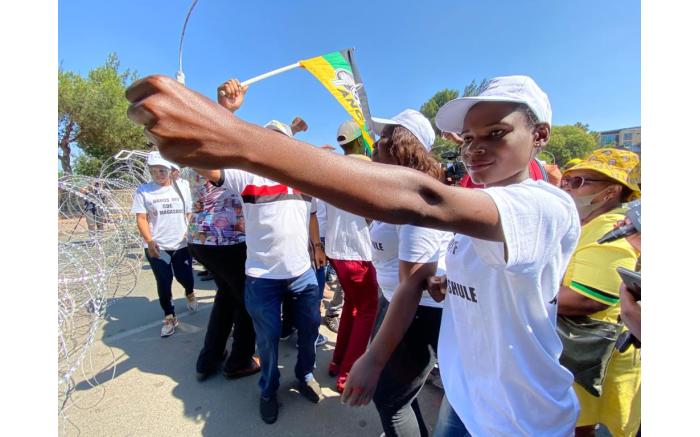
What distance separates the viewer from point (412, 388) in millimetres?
1751

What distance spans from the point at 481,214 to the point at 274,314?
2.19 meters

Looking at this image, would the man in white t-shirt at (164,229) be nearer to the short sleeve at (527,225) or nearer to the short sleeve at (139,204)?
the short sleeve at (139,204)

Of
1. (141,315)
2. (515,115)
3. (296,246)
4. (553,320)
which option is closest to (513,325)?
(553,320)

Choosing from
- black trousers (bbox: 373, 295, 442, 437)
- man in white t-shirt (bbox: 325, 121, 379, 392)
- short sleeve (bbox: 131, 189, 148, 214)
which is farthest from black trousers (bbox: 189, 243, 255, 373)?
black trousers (bbox: 373, 295, 442, 437)

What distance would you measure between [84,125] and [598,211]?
Answer: 2675cm

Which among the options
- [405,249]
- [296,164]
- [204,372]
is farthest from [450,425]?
[204,372]

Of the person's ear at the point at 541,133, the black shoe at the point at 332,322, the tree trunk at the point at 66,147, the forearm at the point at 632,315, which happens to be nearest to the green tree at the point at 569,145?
the black shoe at the point at 332,322

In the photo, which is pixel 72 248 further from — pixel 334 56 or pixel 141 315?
pixel 334 56

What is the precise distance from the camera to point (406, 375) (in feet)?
5.71

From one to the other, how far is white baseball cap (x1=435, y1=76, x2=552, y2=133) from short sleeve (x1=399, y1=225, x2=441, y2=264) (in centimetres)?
61

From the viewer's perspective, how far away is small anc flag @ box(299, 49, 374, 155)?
12.4ft

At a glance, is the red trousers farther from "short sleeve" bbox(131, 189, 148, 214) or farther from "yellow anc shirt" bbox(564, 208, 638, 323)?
"short sleeve" bbox(131, 189, 148, 214)

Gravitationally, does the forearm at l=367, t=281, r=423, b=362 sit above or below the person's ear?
below

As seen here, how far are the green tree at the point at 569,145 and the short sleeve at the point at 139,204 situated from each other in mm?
41094
